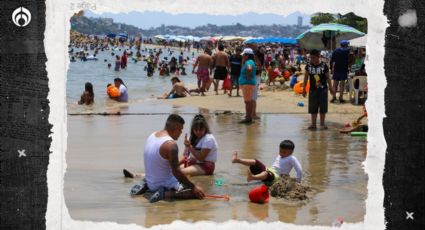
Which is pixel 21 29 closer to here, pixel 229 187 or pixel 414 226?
pixel 414 226

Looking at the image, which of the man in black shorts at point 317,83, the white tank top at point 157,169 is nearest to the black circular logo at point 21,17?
the white tank top at point 157,169

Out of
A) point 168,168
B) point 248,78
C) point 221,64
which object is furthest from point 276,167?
point 221,64

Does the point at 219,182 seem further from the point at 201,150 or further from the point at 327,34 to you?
the point at 327,34

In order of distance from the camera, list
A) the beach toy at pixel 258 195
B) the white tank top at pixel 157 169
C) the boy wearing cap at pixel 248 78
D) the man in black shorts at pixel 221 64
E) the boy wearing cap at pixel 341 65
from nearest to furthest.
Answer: the beach toy at pixel 258 195
the white tank top at pixel 157 169
the boy wearing cap at pixel 248 78
the boy wearing cap at pixel 341 65
the man in black shorts at pixel 221 64

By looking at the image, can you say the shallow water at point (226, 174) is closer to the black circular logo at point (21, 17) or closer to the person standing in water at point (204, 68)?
the black circular logo at point (21, 17)

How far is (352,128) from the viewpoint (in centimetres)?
1150

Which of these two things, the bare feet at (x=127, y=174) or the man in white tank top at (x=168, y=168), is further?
the bare feet at (x=127, y=174)

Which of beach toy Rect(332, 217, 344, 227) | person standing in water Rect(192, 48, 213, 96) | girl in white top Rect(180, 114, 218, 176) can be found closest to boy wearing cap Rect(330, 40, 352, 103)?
person standing in water Rect(192, 48, 213, 96)

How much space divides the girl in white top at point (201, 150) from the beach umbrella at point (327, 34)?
48.6ft

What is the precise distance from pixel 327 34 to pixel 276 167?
1772cm

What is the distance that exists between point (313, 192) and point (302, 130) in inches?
199

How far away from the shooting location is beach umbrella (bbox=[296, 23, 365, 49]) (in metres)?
22.3

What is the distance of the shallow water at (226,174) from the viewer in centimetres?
588

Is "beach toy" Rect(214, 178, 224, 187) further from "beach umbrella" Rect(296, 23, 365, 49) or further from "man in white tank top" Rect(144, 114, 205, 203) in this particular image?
"beach umbrella" Rect(296, 23, 365, 49)
